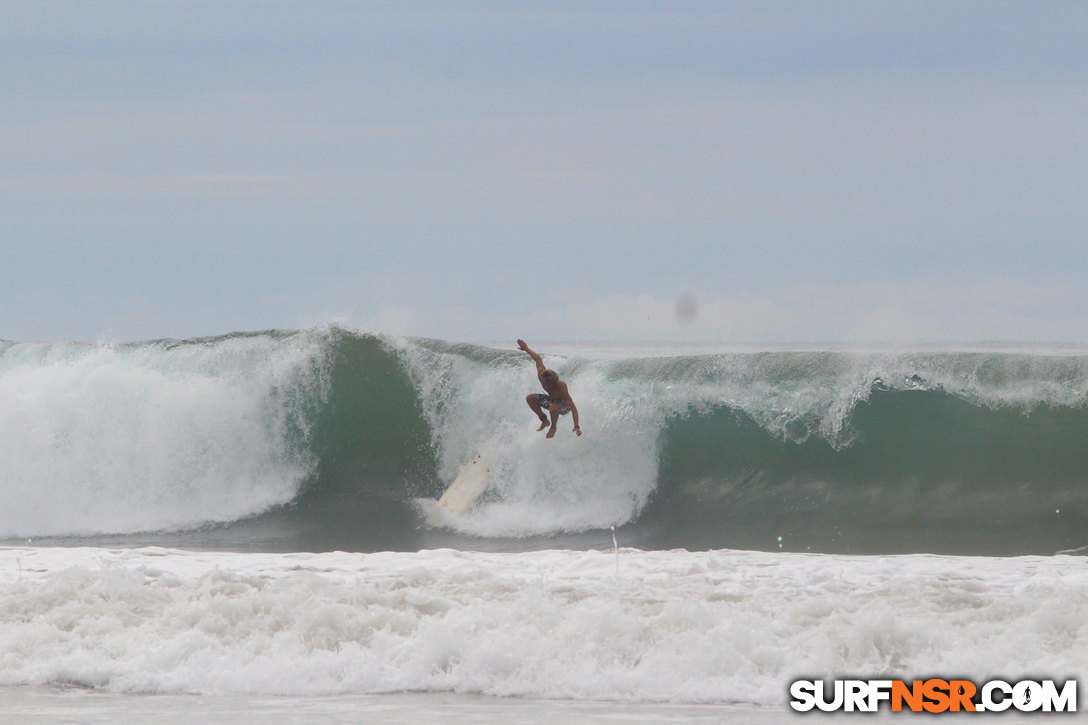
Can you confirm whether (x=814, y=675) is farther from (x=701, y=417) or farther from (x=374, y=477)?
(x=374, y=477)

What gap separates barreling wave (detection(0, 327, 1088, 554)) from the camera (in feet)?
35.5

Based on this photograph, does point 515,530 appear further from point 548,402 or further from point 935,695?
point 935,695

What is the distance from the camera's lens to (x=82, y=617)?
6.25 meters

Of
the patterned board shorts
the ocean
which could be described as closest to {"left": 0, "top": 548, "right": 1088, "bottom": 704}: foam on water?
the ocean

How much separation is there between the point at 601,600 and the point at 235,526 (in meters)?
7.01

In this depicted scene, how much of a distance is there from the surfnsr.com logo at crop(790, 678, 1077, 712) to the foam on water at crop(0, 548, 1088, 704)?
0.34ft

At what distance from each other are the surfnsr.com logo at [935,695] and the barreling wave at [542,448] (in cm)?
450

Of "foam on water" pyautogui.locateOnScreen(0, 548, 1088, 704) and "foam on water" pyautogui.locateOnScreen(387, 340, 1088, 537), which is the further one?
"foam on water" pyautogui.locateOnScreen(387, 340, 1088, 537)

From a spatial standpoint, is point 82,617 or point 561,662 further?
point 82,617

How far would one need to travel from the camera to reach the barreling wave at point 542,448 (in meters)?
10.8

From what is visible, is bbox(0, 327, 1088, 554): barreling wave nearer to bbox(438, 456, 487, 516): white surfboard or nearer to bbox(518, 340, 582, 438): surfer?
bbox(438, 456, 487, 516): white surfboard

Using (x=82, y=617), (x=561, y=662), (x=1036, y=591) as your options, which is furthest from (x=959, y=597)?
(x=82, y=617)

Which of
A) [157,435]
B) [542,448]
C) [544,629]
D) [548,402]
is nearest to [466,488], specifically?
[542,448]

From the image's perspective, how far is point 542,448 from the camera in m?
11.9
